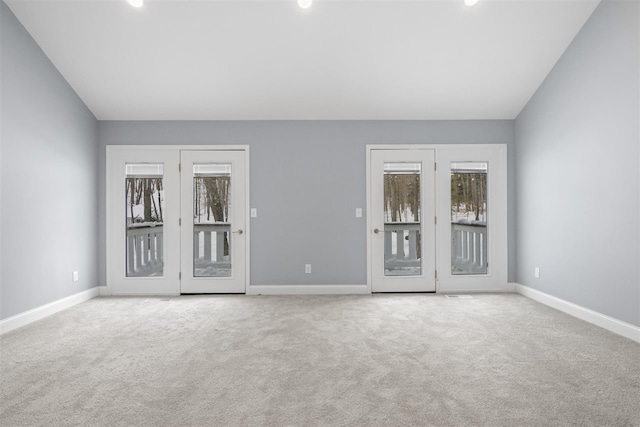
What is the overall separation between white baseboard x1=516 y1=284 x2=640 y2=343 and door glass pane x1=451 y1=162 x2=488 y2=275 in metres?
0.69

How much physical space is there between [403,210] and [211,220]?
2609 millimetres

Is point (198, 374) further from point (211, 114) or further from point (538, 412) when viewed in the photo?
point (211, 114)

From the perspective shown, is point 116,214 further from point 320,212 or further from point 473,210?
point 473,210

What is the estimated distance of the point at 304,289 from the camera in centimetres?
463

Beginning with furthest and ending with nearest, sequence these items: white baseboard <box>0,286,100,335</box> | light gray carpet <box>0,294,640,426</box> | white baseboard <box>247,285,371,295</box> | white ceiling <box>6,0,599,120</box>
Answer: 1. white baseboard <box>247,285,371,295</box>
2. white ceiling <box>6,0,599,120</box>
3. white baseboard <box>0,286,100,335</box>
4. light gray carpet <box>0,294,640,426</box>

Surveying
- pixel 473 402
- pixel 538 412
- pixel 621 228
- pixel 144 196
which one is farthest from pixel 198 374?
pixel 621 228

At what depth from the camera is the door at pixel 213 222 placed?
4664mm

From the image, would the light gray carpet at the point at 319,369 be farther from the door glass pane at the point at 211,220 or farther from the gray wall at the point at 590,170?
the door glass pane at the point at 211,220

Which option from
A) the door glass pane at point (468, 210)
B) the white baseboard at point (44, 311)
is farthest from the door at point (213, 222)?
the door glass pane at point (468, 210)

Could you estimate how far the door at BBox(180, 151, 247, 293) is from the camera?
15.3 feet

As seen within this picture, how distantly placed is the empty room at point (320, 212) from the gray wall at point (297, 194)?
0.10 ft

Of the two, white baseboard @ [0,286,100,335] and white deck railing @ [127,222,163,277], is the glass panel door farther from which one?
white baseboard @ [0,286,100,335]

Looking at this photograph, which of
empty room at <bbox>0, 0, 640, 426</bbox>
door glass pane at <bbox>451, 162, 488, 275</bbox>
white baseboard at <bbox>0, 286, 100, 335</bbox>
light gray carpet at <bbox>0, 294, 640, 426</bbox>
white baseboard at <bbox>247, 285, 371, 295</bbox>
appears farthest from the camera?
door glass pane at <bbox>451, 162, 488, 275</bbox>

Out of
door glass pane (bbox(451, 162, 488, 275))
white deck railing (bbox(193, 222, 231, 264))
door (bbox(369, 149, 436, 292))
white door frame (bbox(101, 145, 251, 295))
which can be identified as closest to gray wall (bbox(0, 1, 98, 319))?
white door frame (bbox(101, 145, 251, 295))
